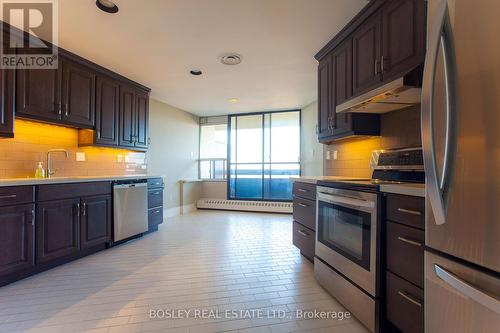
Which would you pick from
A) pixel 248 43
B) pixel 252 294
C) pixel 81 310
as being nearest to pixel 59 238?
pixel 81 310

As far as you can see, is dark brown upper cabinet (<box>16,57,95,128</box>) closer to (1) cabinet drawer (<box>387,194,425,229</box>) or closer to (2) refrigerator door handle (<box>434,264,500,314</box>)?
(1) cabinet drawer (<box>387,194,425,229</box>)

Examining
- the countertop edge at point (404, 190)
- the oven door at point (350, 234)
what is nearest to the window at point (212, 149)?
the oven door at point (350, 234)

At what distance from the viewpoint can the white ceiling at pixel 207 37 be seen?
2152mm

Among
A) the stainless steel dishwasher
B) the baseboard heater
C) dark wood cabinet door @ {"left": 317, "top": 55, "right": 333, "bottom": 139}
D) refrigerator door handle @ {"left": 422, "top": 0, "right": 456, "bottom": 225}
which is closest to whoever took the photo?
refrigerator door handle @ {"left": 422, "top": 0, "right": 456, "bottom": 225}

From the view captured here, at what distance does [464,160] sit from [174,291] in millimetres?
2158

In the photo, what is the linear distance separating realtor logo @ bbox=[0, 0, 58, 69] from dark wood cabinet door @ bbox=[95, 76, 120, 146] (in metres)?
0.64

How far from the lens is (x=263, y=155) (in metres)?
6.17

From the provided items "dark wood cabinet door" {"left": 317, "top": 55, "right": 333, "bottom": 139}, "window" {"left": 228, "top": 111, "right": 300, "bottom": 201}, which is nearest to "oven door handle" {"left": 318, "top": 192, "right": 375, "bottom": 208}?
"dark wood cabinet door" {"left": 317, "top": 55, "right": 333, "bottom": 139}

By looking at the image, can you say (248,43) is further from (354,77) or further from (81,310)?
(81,310)

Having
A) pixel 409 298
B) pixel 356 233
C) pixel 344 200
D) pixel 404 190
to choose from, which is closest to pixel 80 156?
pixel 344 200

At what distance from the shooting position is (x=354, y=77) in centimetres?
246

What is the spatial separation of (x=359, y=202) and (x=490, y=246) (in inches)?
36.5

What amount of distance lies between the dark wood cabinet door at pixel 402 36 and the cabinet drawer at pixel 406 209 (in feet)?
3.17

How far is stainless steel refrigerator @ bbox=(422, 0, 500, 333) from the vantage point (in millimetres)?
784
